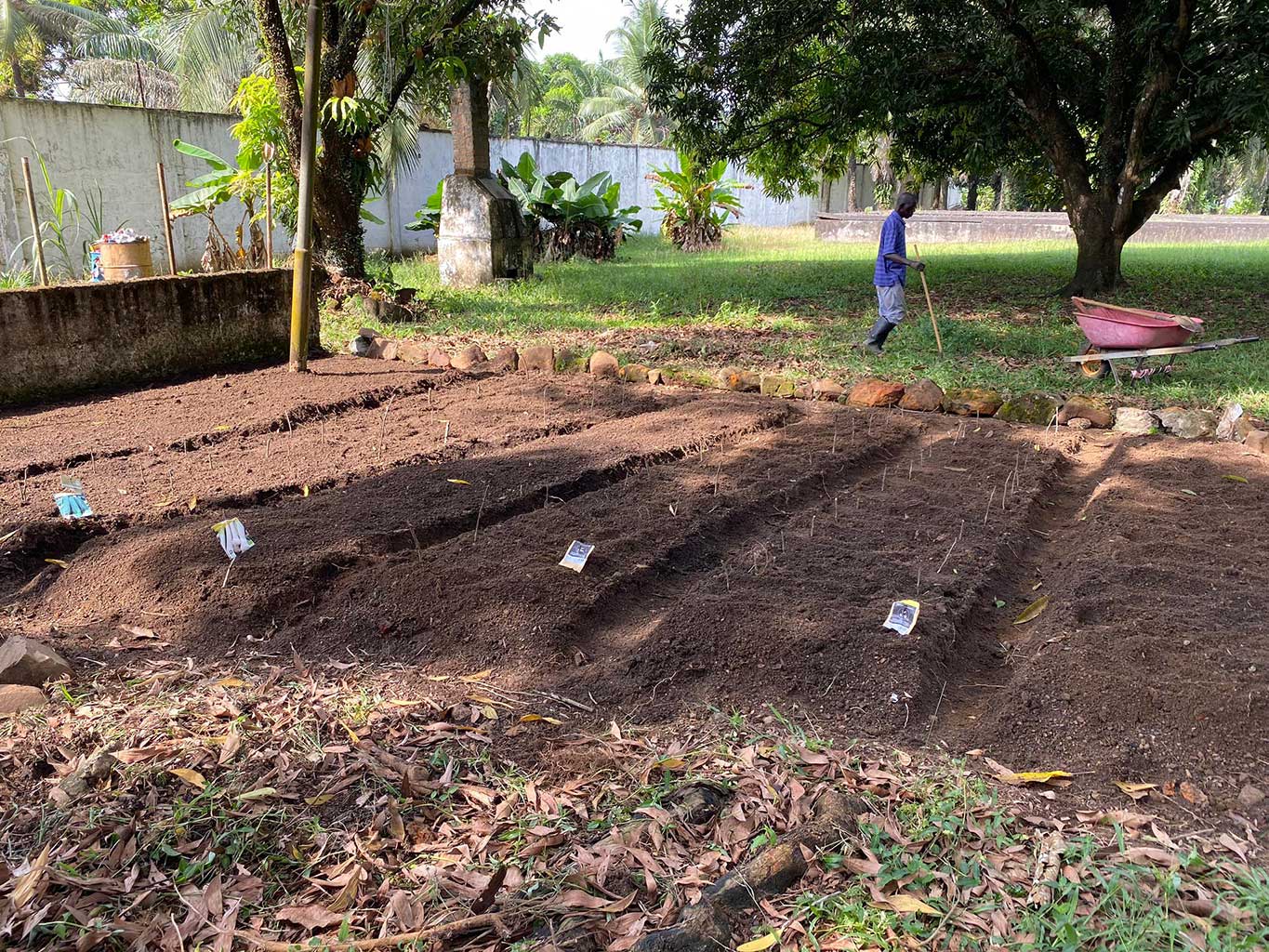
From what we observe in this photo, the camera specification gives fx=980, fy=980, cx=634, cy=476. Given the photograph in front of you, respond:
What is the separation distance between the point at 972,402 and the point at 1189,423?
1337 millimetres

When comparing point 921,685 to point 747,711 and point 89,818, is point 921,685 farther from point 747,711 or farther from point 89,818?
point 89,818

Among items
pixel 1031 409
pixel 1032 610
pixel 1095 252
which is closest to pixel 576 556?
pixel 1032 610

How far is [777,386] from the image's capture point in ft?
24.3

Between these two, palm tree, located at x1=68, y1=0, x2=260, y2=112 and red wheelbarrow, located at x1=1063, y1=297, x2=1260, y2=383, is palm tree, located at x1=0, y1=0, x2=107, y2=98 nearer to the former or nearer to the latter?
palm tree, located at x1=68, y1=0, x2=260, y2=112

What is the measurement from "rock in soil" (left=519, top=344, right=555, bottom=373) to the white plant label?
14.3 ft

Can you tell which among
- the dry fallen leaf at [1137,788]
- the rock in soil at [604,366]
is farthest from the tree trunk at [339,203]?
the dry fallen leaf at [1137,788]

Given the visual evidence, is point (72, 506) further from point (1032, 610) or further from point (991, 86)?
point (991, 86)

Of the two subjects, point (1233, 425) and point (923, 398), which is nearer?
point (1233, 425)

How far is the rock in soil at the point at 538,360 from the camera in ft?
26.9

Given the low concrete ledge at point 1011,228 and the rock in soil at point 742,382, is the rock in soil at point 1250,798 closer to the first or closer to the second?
the rock in soil at point 742,382

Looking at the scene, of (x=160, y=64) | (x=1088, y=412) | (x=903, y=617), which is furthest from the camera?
(x=160, y=64)

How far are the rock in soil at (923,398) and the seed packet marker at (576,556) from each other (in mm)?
3725

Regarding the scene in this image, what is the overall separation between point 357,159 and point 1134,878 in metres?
10.0

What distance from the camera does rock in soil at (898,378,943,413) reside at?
6957mm
